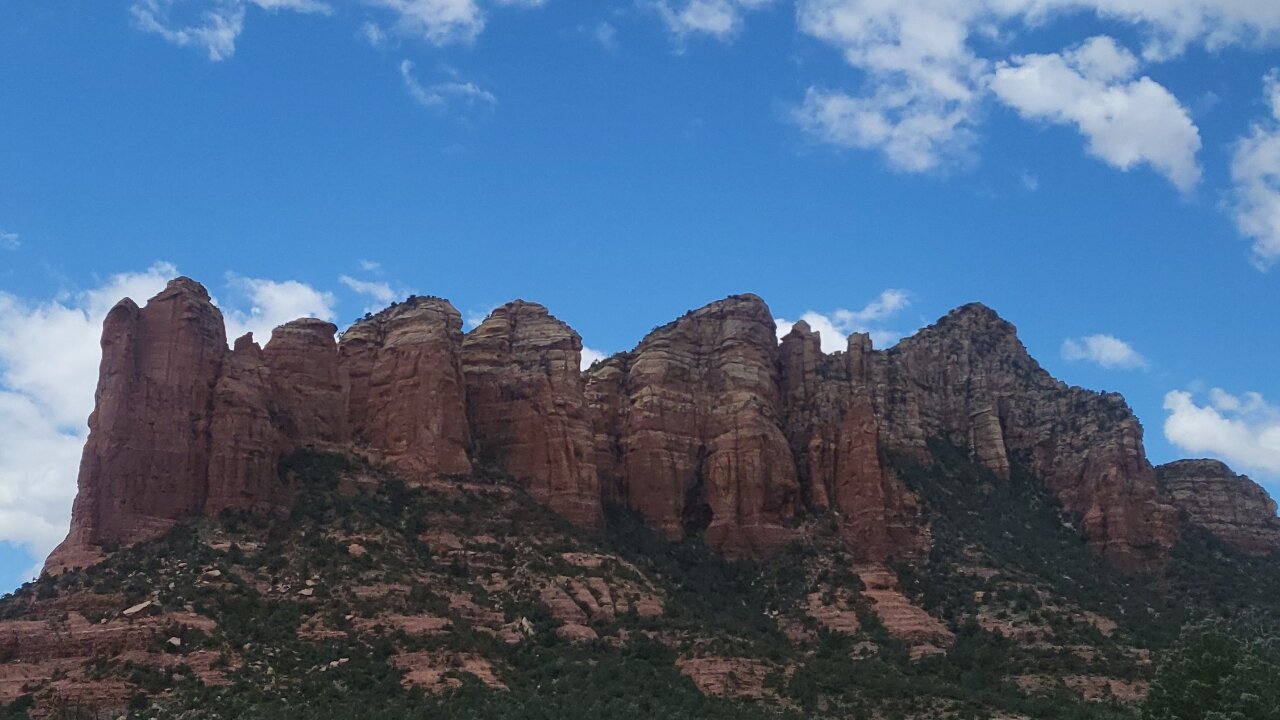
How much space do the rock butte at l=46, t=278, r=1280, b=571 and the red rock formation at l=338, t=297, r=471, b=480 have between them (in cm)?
15

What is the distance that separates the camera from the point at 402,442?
99.8 m

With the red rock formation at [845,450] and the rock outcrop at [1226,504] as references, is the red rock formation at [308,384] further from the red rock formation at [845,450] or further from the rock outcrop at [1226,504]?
the rock outcrop at [1226,504]

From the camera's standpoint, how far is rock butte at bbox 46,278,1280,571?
3489 inches

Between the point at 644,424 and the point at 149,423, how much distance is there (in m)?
38.4

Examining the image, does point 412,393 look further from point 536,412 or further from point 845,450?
point 845,450

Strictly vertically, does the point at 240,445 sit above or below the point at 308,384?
below

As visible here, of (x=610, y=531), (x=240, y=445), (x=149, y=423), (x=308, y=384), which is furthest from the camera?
(x=610, y=531)

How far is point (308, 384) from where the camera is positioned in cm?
10069

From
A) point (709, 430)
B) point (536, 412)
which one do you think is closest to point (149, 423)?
point (536, 412)

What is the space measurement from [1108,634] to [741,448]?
1188 inches

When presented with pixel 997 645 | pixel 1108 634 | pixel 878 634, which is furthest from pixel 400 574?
pixel 1108 634

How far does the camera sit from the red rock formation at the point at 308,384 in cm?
9862

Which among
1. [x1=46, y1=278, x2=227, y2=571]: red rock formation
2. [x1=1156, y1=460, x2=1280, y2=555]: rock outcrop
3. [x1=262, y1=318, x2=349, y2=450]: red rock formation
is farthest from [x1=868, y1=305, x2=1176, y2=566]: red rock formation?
[x1=46, y1=278, x2=227, y2=571]: red rock formation

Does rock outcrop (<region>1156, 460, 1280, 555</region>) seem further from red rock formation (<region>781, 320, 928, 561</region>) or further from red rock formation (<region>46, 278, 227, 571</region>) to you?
red rock formation (<region>46, 278, 227, 571</region>)
